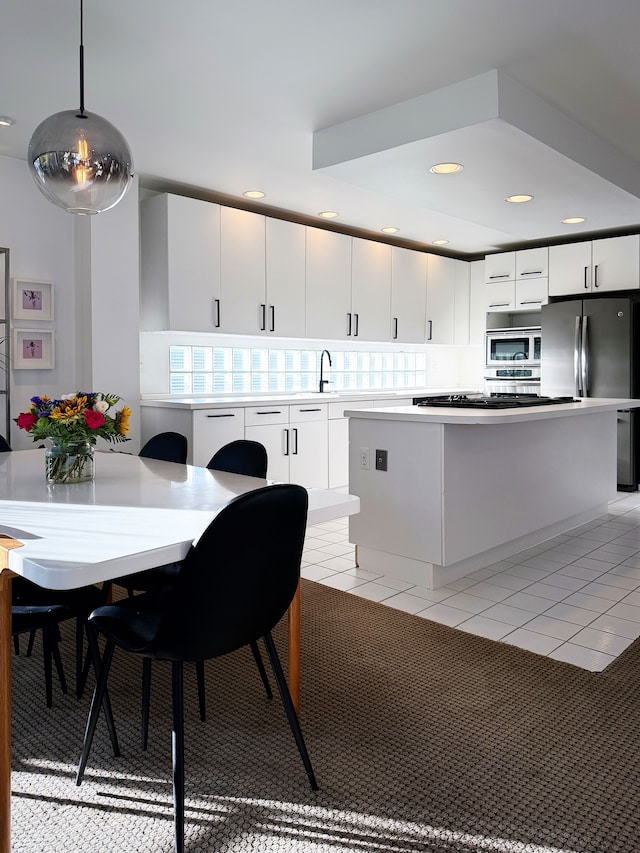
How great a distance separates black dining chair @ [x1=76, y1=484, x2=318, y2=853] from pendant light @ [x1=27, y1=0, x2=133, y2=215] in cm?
117

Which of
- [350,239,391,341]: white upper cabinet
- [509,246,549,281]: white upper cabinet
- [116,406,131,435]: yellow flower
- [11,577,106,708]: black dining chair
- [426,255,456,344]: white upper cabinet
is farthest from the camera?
[426,255,456,344]: white upper cabinet

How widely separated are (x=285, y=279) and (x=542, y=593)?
347 cm

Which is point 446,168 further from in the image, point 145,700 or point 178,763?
point 178,763

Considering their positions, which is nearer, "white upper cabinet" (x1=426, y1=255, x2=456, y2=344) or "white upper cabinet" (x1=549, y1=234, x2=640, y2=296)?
"white upper cabinet" (x1=549, y1=234, x2=640, y2=296)

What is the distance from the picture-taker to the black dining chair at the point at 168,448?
317 centimetres

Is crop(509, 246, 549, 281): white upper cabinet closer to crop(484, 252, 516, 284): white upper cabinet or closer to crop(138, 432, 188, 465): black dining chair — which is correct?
crop(484, 252, 516, 284): white upper cabinet

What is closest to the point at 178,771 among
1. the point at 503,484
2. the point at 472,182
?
the point at 503,484

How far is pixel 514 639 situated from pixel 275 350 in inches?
162

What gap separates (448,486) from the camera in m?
3.45

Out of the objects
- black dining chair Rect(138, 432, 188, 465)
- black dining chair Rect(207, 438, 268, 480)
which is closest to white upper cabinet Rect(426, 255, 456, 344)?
black dining chair Rect(138, 432, 188, 465)

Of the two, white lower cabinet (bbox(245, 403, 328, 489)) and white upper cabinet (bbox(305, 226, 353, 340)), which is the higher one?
white upper cabinet (bbox(305, 226, 353, 340))

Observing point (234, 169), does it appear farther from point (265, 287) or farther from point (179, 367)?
point (179, 367)

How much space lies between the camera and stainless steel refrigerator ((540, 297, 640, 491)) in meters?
5.93

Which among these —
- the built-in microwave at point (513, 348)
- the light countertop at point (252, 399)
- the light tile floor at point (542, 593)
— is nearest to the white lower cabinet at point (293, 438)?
the light countertop at point (252, 399)
